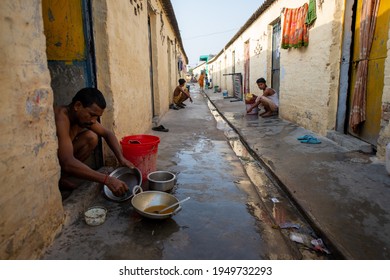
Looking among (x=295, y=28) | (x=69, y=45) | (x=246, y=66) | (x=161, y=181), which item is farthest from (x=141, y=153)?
(x=246, y=66)

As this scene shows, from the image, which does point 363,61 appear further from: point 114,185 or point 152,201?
point 114,185

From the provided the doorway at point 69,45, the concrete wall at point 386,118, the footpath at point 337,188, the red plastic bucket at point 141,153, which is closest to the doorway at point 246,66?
the footpath at point 337,188

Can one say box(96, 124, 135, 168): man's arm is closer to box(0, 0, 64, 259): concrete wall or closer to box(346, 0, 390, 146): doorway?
box(0, 0, 64, 259): concrete wall

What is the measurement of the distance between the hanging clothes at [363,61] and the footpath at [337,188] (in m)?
0.62

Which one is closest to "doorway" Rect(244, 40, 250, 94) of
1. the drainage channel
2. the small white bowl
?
the drainage channel

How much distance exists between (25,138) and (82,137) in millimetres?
1186

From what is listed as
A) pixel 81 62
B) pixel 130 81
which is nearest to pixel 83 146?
pixel 81 62

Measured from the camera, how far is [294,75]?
732 cm

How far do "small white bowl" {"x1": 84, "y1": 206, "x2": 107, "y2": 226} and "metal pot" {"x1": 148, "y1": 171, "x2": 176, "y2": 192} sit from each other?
0.63 meters

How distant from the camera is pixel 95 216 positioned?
232cm

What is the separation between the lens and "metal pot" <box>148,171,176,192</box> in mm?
2892

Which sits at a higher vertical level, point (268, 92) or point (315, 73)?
point (315, 73)

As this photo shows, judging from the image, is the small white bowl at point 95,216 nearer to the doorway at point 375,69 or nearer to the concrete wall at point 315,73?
the doorway at point 375,69
